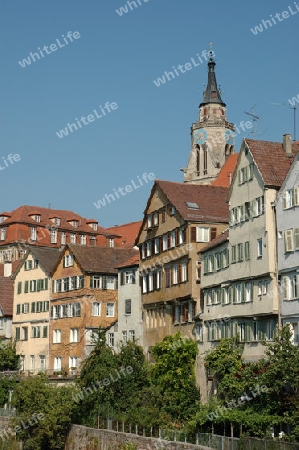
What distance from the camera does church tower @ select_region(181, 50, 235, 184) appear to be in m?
133

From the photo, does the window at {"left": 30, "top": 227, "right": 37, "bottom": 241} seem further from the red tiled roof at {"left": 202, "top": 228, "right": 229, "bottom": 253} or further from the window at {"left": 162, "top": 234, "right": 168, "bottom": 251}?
the red tiled roof at {"left": 202, "top": 228, "right": 229, "bottom": 253}

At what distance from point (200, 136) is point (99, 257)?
6539cm

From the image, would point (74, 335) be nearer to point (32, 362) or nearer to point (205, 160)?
point (32, 362)

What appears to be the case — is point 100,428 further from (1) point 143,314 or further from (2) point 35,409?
(1) point 143,314

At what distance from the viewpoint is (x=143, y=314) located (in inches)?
2601

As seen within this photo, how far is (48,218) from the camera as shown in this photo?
126m

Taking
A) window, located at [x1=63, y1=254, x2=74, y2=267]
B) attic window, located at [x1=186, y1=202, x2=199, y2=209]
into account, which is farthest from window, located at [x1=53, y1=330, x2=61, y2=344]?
attic window, located at [x1=186, y1=202, x2=199, y2=209]

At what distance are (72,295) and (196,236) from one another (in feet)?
60.7

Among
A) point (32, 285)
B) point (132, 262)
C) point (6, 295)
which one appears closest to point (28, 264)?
point (32, 285)

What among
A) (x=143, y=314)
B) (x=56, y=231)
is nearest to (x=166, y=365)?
(x=143, y=314)

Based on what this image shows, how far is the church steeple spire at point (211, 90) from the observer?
139m

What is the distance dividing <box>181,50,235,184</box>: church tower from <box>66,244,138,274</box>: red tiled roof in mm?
55878

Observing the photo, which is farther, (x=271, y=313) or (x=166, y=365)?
(x=166, y=365)

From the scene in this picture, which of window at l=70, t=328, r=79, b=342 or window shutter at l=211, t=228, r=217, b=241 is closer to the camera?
window shutter at l=211, t=228, r=217, b=241
